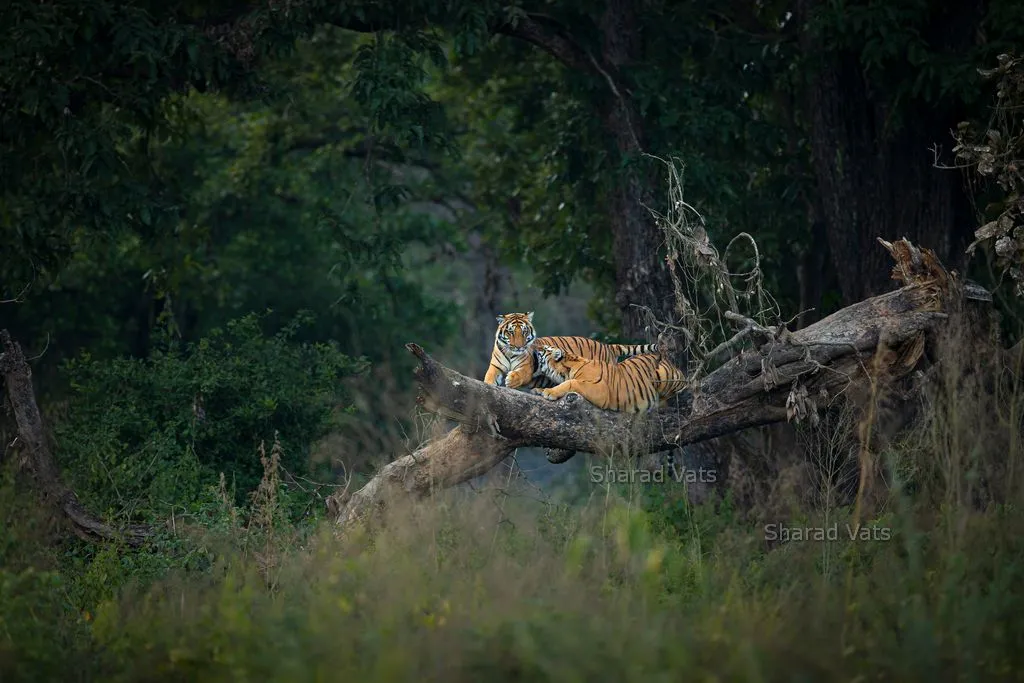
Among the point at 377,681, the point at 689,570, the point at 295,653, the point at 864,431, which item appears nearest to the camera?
the point at 377,681

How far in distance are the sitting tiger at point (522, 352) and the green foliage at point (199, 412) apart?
3109mm

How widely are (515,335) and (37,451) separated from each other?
12.5 ft

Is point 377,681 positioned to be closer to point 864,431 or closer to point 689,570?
point 689,570

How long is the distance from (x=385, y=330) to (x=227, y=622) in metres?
13.7

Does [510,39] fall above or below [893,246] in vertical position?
above

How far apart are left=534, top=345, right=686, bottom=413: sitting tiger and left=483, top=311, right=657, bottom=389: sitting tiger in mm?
78

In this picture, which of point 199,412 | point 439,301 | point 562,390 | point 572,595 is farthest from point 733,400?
point 439,301

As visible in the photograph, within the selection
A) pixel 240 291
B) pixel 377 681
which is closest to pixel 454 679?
pixel 377 681

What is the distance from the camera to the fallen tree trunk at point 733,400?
8562 mm

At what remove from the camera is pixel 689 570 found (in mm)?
7641

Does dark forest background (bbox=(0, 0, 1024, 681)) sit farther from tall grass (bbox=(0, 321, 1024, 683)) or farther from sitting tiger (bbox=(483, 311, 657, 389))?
sitting tiger (bbox=(483, 311, 657, 389))

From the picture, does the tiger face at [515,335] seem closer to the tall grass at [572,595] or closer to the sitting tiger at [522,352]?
the sitting tiger at [522,352]

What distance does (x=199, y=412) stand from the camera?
1184cm

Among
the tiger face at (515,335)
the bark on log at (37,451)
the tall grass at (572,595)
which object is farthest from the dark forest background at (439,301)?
the tiger face at (515,335)
